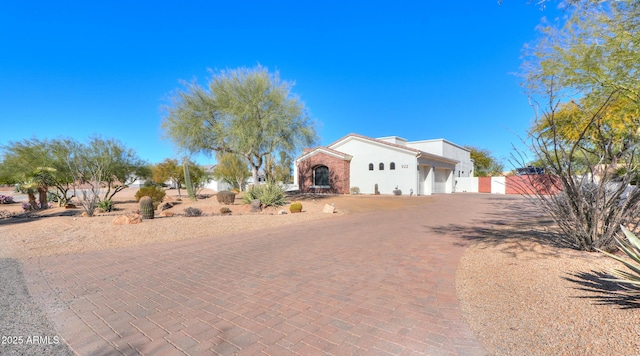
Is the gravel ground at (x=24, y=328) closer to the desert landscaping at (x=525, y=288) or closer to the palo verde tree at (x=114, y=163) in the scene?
the desert landscaping at (x=525, y=288)

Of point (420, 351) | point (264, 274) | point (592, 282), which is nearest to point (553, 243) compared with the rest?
point (592, 282)

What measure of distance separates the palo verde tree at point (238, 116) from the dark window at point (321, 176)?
11672 mm

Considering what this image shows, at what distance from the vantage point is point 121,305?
377 centimetres

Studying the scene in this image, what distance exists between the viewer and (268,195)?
15781 mm

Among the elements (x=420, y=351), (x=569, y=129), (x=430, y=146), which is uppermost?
(x=430, y=146)

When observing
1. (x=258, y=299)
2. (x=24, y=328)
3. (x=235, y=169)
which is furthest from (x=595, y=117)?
(x=235, y=169)

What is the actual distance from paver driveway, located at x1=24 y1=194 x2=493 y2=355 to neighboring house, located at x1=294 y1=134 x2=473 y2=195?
19.9 m

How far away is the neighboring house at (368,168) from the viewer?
26241 millimetres

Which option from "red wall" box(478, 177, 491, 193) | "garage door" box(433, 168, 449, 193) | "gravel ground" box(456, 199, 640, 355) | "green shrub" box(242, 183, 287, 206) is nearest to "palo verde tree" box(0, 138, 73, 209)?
"green shrub" box(242, 183, 287, 206)

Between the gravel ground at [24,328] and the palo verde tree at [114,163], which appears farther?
the palo verde tree at [114,163]

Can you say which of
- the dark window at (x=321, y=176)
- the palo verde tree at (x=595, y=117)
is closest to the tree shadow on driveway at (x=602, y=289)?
the palo verde tree at (x=595, y=117)

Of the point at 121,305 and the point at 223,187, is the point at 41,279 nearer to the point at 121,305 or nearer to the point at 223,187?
the point at 121,305

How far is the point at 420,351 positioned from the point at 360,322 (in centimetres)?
74

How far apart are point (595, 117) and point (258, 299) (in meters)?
7.56
